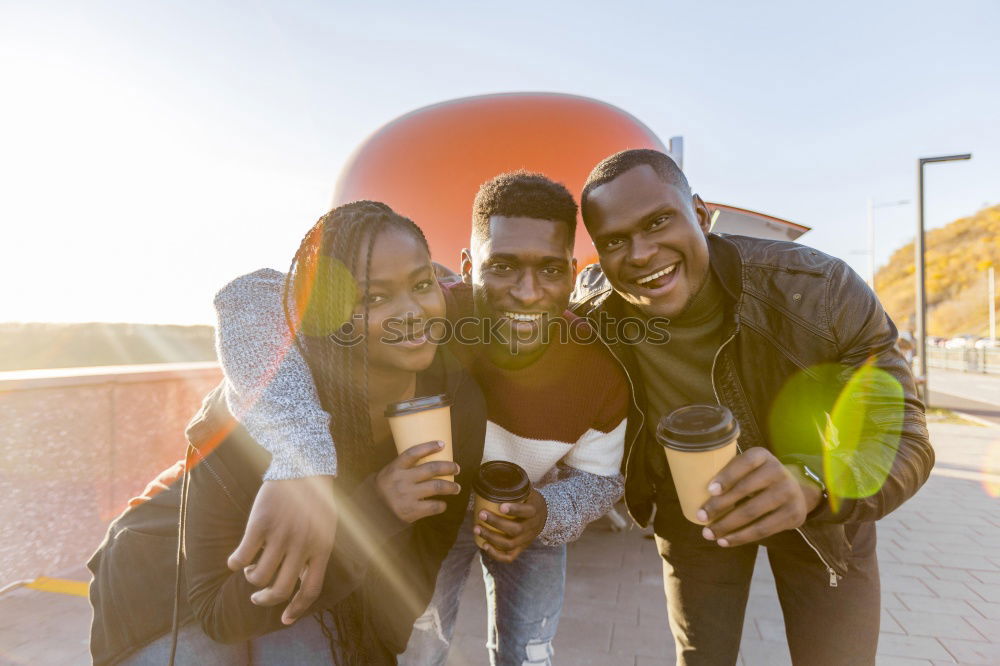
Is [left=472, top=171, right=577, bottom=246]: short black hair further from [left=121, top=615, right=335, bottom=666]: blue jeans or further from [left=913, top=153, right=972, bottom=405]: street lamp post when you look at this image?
[left=913, top=153, right=972, bottom=405]: street lamp post

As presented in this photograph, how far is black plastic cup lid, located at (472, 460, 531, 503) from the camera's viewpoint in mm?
1636

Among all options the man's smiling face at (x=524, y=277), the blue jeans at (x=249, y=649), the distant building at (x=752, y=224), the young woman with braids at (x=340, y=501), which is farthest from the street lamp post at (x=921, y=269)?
the blue jeans at (x=249, y=649)

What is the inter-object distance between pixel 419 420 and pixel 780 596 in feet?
4.82

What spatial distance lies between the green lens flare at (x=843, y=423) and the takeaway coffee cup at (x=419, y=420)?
1.00 meters

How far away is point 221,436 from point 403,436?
456 millimetres

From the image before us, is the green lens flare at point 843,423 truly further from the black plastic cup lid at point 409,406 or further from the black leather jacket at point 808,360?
the black plastic cup lid at point 409,406

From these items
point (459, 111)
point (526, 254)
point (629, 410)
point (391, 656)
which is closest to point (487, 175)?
point (459, 111)

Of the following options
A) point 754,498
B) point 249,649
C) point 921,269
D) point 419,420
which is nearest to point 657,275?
point 754,498

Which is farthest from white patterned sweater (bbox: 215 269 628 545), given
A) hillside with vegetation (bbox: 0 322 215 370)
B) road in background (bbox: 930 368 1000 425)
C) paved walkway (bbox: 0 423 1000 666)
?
hillside with vegetation (bbox: 0 322 215 370)

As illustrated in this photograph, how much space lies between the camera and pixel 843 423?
1.66 meters

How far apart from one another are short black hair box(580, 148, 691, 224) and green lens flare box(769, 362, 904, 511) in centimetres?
78

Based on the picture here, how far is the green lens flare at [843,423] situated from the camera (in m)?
1.44

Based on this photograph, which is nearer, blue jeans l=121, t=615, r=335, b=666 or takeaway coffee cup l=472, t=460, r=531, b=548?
blue jeans l=121, t=615, r=335, b=666

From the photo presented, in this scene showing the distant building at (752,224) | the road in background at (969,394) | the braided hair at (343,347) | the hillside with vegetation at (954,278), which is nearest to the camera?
the braided hair at (343,347)
